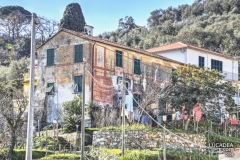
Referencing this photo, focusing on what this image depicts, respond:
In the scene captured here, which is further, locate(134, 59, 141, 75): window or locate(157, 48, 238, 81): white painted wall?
locate(157, 48, 238, 81): white painted wall

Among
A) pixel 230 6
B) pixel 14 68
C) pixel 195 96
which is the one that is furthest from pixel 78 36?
pixel 230 6

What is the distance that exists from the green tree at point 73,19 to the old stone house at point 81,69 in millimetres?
13566

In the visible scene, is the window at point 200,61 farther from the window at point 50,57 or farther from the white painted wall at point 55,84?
the window at point 50,57

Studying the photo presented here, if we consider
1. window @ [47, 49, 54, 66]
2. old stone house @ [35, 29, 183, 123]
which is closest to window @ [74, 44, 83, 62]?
old stone house @ [35, 29, 183, 123]

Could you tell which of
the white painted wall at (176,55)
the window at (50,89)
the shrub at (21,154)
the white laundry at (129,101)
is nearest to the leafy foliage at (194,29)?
the white painted wall at (176,55)

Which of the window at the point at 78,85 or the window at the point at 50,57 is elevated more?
the window at the point at 50,57

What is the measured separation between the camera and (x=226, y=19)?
221 ft

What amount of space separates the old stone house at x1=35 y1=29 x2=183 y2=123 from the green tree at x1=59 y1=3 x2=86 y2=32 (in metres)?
13.6

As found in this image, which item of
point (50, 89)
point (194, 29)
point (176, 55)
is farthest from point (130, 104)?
point (194, 29)

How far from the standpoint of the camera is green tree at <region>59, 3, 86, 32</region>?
1886 inches

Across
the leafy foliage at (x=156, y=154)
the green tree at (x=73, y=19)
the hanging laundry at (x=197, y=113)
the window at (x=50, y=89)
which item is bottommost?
the leafy foliage at (x=156, y=154)

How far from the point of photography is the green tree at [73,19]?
47.9 m

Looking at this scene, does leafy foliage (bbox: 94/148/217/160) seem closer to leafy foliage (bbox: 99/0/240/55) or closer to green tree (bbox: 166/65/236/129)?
green tree (bbox: 166/65/236/129)

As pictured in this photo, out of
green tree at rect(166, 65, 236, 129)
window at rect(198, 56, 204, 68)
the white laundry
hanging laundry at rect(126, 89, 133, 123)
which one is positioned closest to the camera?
green tree at rect(166, 65, 236, 129)
